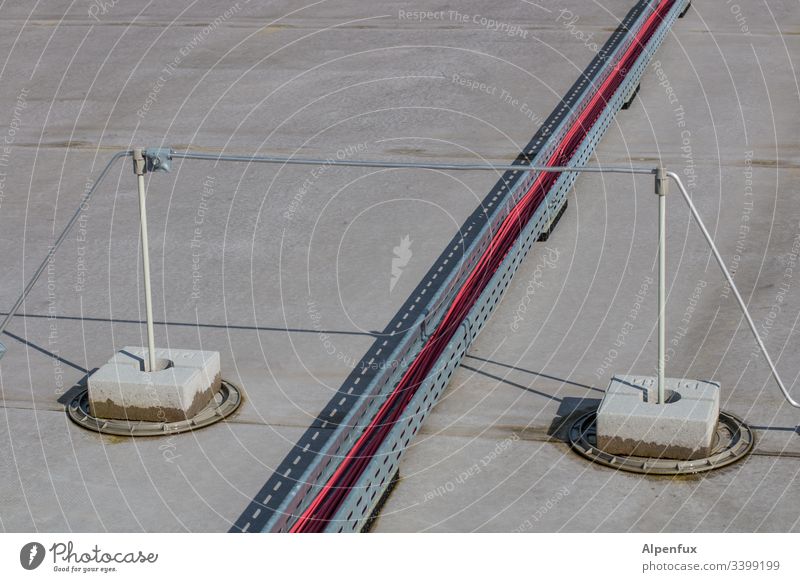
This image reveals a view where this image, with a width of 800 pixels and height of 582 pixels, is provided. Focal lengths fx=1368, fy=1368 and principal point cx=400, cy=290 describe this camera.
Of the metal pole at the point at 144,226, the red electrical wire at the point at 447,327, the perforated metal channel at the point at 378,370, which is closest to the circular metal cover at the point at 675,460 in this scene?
the red electrical wire at the point at 447,327

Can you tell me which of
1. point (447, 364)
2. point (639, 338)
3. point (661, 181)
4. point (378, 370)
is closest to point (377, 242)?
point (378, 370)

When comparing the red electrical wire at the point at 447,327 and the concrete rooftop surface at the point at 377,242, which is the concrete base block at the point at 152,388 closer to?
the concrete rooftop surface at the point at 377,242

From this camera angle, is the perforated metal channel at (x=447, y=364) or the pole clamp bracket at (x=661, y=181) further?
the pole clamp bracket at (x=661, y=181)

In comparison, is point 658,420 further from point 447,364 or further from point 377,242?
point 377,242

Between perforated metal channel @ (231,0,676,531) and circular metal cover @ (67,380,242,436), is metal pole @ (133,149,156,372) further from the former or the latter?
perforated metal channel @ (231,0,676,531)

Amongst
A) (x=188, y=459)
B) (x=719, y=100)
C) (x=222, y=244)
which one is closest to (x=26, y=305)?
(x=222, y=244)
